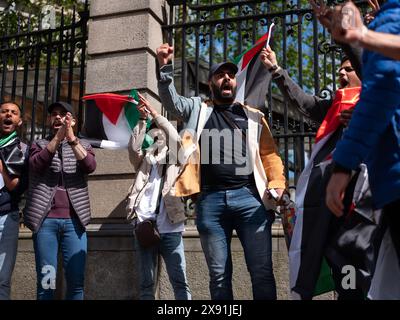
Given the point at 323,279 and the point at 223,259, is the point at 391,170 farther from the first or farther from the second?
the point at 223,259

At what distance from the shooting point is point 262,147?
4.45 metres

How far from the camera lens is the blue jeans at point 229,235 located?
4.05m

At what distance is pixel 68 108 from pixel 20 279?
9.21 ft

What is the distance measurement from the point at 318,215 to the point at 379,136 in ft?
3.45

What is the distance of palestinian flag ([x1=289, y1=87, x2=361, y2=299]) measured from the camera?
310cm

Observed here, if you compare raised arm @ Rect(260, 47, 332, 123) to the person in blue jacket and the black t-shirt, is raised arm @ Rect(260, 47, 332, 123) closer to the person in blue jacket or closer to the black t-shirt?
the black t-shirt

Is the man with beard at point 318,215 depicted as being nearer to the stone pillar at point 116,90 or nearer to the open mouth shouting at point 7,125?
the open mouth shouting at point 7,125

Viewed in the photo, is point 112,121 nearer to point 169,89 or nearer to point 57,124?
point 57,124

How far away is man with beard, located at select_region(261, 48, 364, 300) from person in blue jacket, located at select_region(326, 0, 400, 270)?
0.85 metres

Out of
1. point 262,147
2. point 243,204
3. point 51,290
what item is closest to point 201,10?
point 262,147

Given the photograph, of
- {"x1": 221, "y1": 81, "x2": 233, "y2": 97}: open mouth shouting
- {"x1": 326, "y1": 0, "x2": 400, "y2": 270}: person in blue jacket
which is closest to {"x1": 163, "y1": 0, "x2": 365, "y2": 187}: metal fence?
{"x1": 221, "y1": 81, "x2": 233, "y2": 97}: open mouth shouting

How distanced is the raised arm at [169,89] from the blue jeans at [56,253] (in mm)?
1390

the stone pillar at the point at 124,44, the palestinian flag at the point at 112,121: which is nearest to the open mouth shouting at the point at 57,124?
the palestinian flag at the point at 112,121

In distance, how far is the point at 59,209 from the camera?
4691 mm
